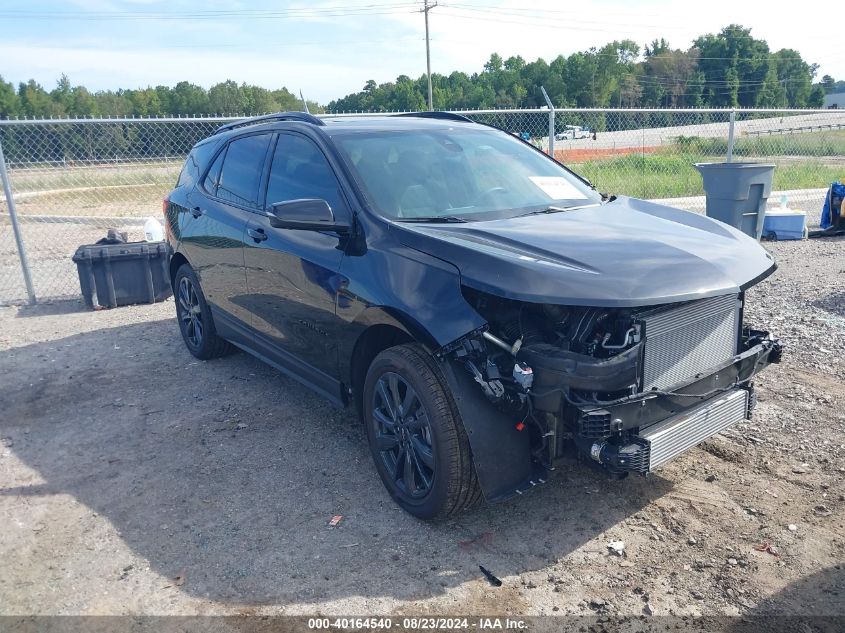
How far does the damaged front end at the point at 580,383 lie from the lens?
2812mm

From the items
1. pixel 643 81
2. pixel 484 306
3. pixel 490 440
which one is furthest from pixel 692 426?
pixel 643 81

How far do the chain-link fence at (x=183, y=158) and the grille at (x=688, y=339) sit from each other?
2.79 m

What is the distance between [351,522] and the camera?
3.44m

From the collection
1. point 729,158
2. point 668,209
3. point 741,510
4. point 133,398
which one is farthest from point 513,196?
point 729,158

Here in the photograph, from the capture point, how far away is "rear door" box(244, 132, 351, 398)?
3789 mm

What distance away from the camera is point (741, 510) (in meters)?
3.38

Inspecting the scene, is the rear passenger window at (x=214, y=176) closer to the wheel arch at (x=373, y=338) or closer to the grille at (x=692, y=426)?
the wheel arch at (x=373, y=338)

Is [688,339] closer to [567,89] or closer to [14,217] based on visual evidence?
[14,217]

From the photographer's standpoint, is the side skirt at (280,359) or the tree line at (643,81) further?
the tree line at (643,81)

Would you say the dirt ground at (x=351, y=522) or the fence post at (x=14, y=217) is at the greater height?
the fence post at (x=14, y=217)

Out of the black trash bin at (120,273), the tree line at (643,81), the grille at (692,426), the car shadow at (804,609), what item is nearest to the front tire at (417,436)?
the grille at (692,426)

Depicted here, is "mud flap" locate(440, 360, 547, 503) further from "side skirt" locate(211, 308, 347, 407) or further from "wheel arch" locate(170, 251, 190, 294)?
"wheel arch" locate(170, 251, 190, 294)

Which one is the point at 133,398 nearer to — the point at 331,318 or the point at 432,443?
the point at 331,318

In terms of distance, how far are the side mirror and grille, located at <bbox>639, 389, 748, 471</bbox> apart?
183cm
